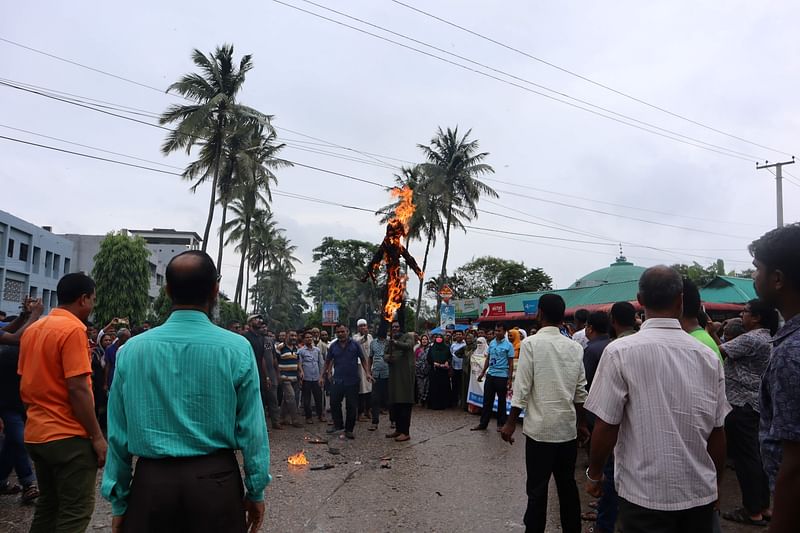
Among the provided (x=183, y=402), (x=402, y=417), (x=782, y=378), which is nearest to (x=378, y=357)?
(x=402, y=417)

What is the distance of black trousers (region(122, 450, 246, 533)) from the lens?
235 cm

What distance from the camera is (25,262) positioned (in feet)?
140

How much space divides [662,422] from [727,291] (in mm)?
27464

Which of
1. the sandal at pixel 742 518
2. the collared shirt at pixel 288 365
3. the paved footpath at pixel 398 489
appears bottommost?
the paved footpath at pixel 398 489

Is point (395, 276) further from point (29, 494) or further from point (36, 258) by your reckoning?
point (36, 258)

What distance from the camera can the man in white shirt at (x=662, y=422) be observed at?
2.85 meters

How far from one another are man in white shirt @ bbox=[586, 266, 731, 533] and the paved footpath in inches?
107

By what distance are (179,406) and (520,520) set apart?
420 cm

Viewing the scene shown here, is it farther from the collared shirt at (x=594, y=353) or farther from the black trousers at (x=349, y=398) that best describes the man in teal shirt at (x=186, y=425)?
the black trousers at (x=349, y=398)

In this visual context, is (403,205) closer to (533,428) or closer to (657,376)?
(533,428)

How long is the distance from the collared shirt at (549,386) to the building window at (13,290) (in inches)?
1746

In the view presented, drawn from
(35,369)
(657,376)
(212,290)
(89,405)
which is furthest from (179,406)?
(657,376)

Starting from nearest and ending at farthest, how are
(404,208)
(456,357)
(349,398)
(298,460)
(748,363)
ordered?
(748,363) → (298,460) → (349,398) → (404,208) → (456,357)

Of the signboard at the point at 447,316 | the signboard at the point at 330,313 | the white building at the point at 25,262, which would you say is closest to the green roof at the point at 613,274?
the signboard at the point at 330,313
